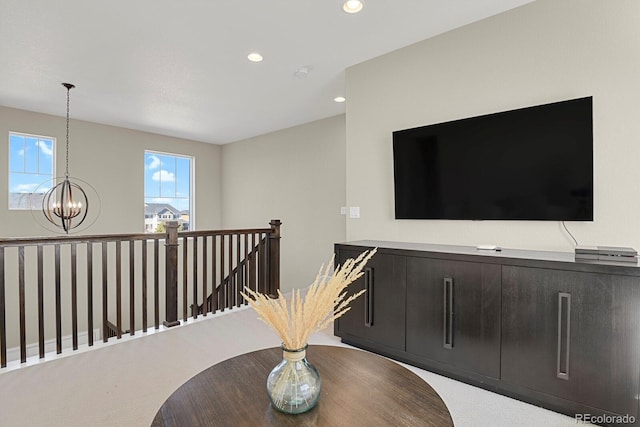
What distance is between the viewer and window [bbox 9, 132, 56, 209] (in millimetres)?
Answer: 4754

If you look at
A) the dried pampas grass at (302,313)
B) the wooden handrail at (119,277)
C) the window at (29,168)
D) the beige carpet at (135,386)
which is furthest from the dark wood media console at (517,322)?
the window at (29,168)

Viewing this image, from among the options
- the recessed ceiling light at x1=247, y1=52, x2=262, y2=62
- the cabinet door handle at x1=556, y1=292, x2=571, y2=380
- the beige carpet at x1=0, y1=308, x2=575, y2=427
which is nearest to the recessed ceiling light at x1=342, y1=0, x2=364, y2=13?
the recessed ceiling light at x1=247, y1=52, x2=262, y2=62

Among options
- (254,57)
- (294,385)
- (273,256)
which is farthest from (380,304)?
(254,57)

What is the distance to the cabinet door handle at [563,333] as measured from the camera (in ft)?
6.12

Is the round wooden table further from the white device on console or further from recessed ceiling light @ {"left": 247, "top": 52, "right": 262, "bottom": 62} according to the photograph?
recessed ceiling light @ {"left": 247, "top": 52, "right": 262, "bottom": 62}

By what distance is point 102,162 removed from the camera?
18.3 feet

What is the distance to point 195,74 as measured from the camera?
3584 mm

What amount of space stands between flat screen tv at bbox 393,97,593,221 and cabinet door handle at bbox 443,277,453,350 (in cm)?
64

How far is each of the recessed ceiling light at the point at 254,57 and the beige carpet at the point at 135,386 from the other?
2.71 meters

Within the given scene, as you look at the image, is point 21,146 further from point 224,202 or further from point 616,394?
point 616,394

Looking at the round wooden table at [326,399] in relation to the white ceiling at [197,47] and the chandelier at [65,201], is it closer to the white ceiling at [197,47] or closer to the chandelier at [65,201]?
the white ceiling at [197,47]

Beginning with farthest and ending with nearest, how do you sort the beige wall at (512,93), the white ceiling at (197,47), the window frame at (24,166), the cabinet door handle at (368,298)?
1. the window frame at (24,166)
2. the cabinet door handle at (368,298)
3. the white ceiling at (197,47)
4. the beige wall at (512,93)

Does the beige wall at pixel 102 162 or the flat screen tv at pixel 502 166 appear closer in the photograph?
the flat screen tv at pixel 502 166

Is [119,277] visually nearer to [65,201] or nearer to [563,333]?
[65,201]
